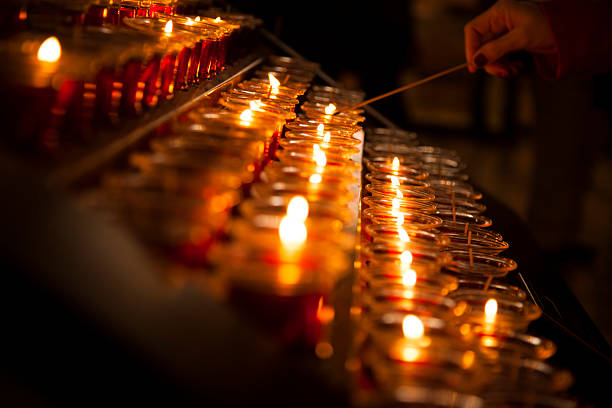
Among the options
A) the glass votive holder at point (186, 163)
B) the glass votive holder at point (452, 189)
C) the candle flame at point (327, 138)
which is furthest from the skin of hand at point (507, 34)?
the glass votive holder at point (186, 163)

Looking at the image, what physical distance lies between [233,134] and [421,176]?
2.48 ft

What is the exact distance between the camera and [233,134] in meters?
1.19

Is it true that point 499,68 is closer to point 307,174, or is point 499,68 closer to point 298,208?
point 307,174

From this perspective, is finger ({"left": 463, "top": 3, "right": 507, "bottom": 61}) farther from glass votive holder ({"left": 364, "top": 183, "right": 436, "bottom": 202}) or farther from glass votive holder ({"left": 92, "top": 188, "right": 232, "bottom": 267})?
glass votive holder ({"left": 92, "top": 188, "right": 232, "bottom": 267})

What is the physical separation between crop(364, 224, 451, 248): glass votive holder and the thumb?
862mm

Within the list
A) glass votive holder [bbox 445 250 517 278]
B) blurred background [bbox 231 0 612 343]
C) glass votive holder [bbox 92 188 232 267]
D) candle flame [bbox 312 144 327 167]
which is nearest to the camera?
glass votive holder [bbox 92 188 232 267]

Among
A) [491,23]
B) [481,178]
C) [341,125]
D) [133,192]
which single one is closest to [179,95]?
[341,125]

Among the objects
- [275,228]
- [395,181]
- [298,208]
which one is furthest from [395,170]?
[275,228]

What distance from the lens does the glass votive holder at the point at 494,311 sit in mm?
1247

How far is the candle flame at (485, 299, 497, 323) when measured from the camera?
4.13 feet

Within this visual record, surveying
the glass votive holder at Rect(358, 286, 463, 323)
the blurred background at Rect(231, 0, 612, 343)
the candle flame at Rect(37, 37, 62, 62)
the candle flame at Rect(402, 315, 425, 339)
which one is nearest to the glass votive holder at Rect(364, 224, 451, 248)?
A: the glass votive holder at Rect(358, 286, 463, 323)

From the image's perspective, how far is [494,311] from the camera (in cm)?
128

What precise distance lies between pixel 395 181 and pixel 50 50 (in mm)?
892

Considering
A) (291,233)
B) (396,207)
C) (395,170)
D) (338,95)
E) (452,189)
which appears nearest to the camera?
(291,233)
